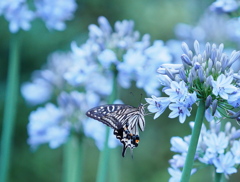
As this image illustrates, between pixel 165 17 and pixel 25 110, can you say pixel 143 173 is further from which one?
pixel 165 17

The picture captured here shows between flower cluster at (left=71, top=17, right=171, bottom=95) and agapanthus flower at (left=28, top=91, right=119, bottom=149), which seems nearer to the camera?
flower cluster at (left=71, top=17, right=171, bottom=95)

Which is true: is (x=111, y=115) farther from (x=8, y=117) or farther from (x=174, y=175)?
(x=8, y=117)

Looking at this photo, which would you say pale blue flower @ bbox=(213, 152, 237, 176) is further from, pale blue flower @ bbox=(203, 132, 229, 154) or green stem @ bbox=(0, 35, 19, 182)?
green stem @ bbox=(0, 35, 19, 182)

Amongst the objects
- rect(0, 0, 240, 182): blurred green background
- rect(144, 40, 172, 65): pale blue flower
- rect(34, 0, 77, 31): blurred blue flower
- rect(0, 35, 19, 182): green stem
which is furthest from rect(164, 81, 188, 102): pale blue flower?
rect(0, 0, 240, 182): blurred green background

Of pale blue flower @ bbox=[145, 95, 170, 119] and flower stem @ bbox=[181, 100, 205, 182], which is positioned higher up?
pale blue flower @ bbox=[145, 95, 170, 119]

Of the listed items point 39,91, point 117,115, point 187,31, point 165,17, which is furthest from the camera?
point 165,17

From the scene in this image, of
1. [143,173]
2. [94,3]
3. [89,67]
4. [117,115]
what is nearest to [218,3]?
[89,67]
